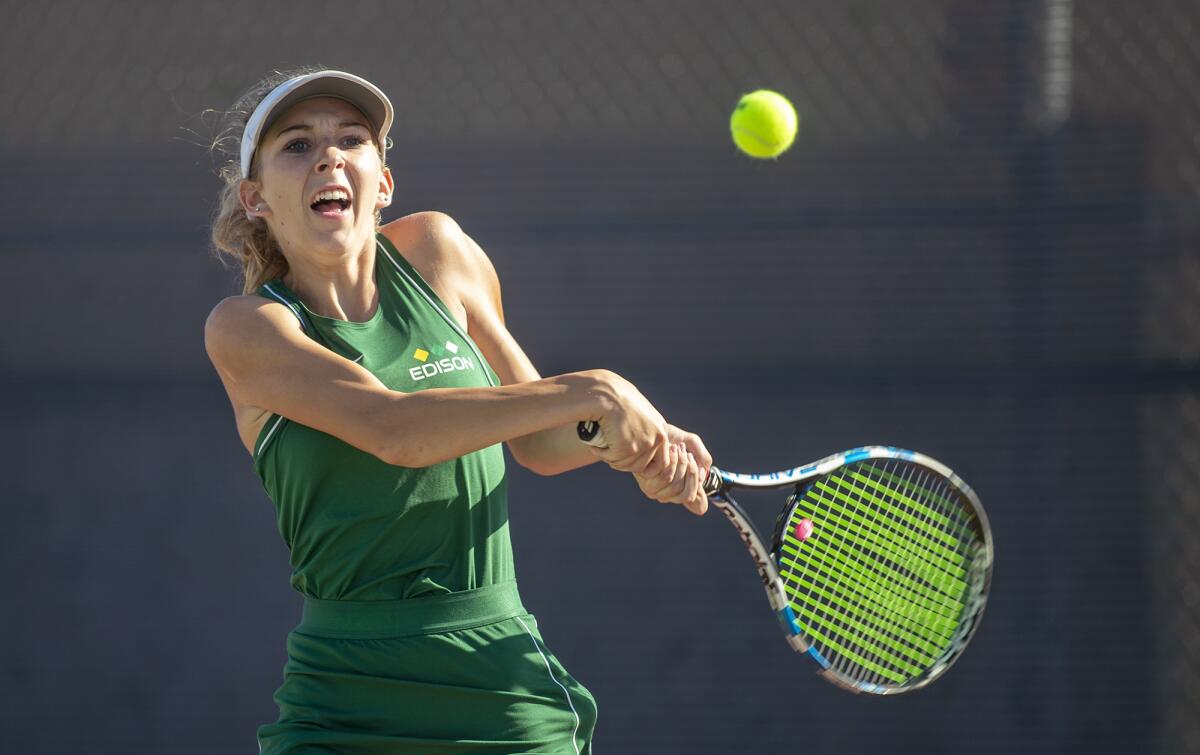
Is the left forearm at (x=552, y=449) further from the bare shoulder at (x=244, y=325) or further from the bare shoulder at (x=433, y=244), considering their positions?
the bare shoulder at (x=244, y=325)

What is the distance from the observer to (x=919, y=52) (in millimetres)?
3818

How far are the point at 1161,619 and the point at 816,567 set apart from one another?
5.90 feet

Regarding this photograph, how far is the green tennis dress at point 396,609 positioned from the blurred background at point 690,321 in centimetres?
199

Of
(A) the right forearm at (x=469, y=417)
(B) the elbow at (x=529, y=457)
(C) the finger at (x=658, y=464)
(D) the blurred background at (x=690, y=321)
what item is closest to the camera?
(A) the right forearm at (x=469, y=417)

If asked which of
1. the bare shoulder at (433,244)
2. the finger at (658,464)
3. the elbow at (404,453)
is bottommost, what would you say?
the finger at (658,464)

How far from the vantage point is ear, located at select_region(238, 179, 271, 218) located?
193 centimetres

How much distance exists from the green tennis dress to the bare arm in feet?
0.12

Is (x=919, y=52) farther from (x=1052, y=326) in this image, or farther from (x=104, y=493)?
(x=104, y=493)

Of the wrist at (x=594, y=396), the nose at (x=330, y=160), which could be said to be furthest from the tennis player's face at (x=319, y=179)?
the wrist at (x=594, y=396)

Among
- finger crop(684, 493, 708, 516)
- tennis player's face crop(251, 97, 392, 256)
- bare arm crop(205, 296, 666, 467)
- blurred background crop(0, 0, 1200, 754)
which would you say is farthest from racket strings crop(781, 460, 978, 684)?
blurred background crop(0, 0, 1200, 754)

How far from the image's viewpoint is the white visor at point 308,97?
185 centimetres

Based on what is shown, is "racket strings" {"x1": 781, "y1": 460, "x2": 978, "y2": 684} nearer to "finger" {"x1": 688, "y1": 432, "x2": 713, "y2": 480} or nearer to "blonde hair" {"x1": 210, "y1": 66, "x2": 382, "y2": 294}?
"finger" {"x1": 688, "y1": 432, "x2": 713, "y2": 480}

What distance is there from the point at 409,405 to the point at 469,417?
8 centimetres

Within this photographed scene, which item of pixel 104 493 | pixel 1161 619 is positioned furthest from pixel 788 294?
pixel 104 493
